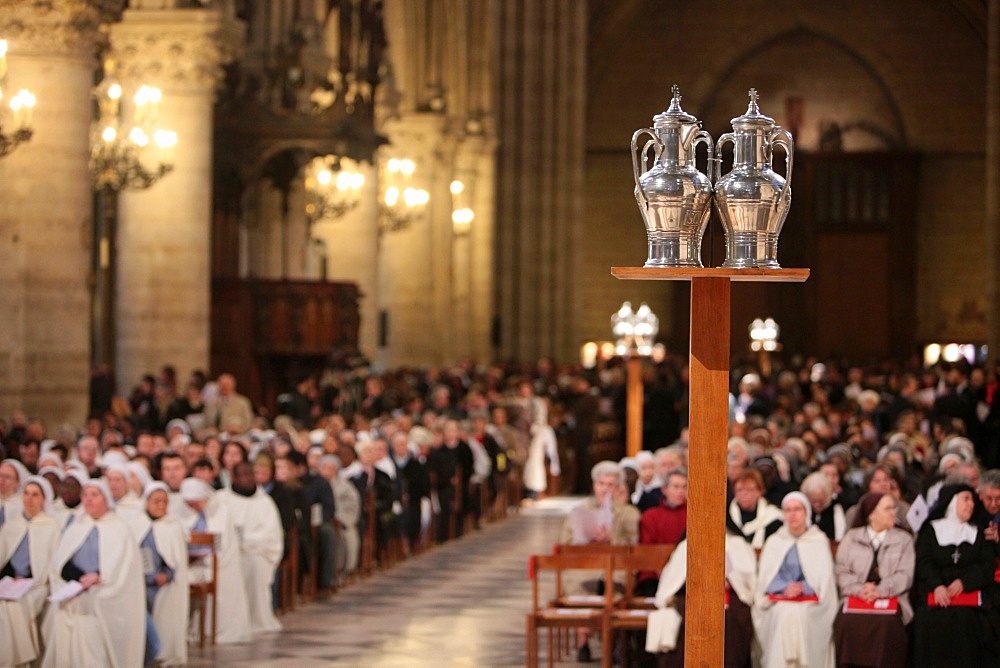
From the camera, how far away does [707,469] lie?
6.61m

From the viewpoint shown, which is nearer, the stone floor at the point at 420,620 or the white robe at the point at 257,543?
the stone floor at the point at 420,620

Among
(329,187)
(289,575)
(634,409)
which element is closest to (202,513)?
(289,575)

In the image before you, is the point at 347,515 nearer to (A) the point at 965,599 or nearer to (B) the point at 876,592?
(B) the point at 876,592

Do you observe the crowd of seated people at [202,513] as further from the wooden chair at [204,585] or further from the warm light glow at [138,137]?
the warm light glow at [138,137]

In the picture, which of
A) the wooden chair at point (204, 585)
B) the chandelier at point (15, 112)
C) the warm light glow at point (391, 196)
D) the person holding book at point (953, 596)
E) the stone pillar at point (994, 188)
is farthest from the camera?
the stone pillar at point (994, 188)

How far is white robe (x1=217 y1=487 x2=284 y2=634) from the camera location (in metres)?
14.0

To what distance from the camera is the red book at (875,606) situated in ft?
36.6

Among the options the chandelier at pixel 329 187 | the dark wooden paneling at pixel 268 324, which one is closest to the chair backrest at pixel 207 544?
the dark wooden paneling at pixel 268 324

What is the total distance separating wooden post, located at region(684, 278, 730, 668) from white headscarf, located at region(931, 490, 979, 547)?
4915mm

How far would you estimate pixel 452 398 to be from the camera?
27.7m

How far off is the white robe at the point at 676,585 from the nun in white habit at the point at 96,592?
309 centimetres

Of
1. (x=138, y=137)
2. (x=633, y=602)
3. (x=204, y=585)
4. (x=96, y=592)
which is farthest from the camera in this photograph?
(x=138, y=137)

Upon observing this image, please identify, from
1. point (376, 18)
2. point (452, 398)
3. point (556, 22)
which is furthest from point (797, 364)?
point (376, 18)

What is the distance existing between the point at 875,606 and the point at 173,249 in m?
11.0
